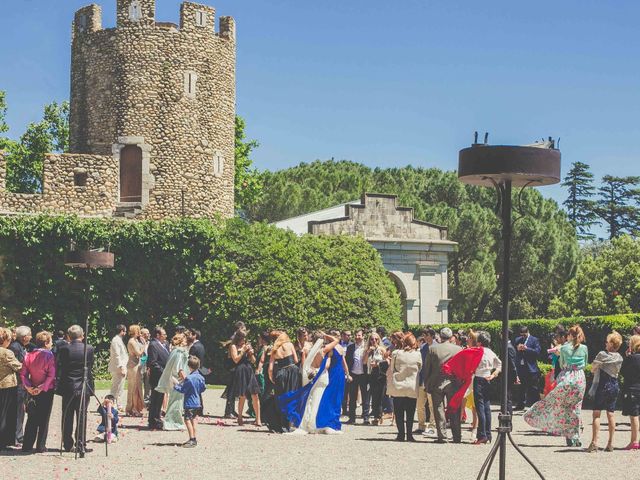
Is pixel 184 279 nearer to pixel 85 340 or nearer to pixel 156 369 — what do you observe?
pixel 156 369

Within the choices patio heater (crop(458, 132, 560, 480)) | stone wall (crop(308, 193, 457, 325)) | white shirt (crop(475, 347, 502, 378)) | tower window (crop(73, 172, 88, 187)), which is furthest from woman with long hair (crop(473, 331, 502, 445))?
stone wall (crop(308, 193, 457, 325))

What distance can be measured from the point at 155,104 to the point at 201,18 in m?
3.50

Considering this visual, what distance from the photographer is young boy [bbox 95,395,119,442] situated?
15.7m

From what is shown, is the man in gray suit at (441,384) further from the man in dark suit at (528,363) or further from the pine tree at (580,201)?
the pine tree at (580,201)

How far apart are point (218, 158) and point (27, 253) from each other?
30.6ft

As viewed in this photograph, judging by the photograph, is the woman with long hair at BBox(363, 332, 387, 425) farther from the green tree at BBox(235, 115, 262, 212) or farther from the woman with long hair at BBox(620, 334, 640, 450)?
the green tree at BBox(235, 115, 262, 212)

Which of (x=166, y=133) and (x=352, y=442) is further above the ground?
(x=166, y=133)

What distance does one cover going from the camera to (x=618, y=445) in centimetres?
1642

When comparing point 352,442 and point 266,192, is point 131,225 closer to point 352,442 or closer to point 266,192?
point 352,442

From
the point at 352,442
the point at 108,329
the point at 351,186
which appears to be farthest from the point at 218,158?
the point at 351,186

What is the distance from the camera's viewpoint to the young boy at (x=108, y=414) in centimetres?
1568

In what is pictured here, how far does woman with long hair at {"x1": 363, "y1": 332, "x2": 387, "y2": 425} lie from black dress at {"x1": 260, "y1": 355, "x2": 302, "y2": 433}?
2145mm

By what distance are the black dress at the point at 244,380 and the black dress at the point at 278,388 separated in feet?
2.06

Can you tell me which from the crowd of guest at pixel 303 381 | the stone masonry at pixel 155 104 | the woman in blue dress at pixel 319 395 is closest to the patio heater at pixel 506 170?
the crowd of guest at pixel 303 381
